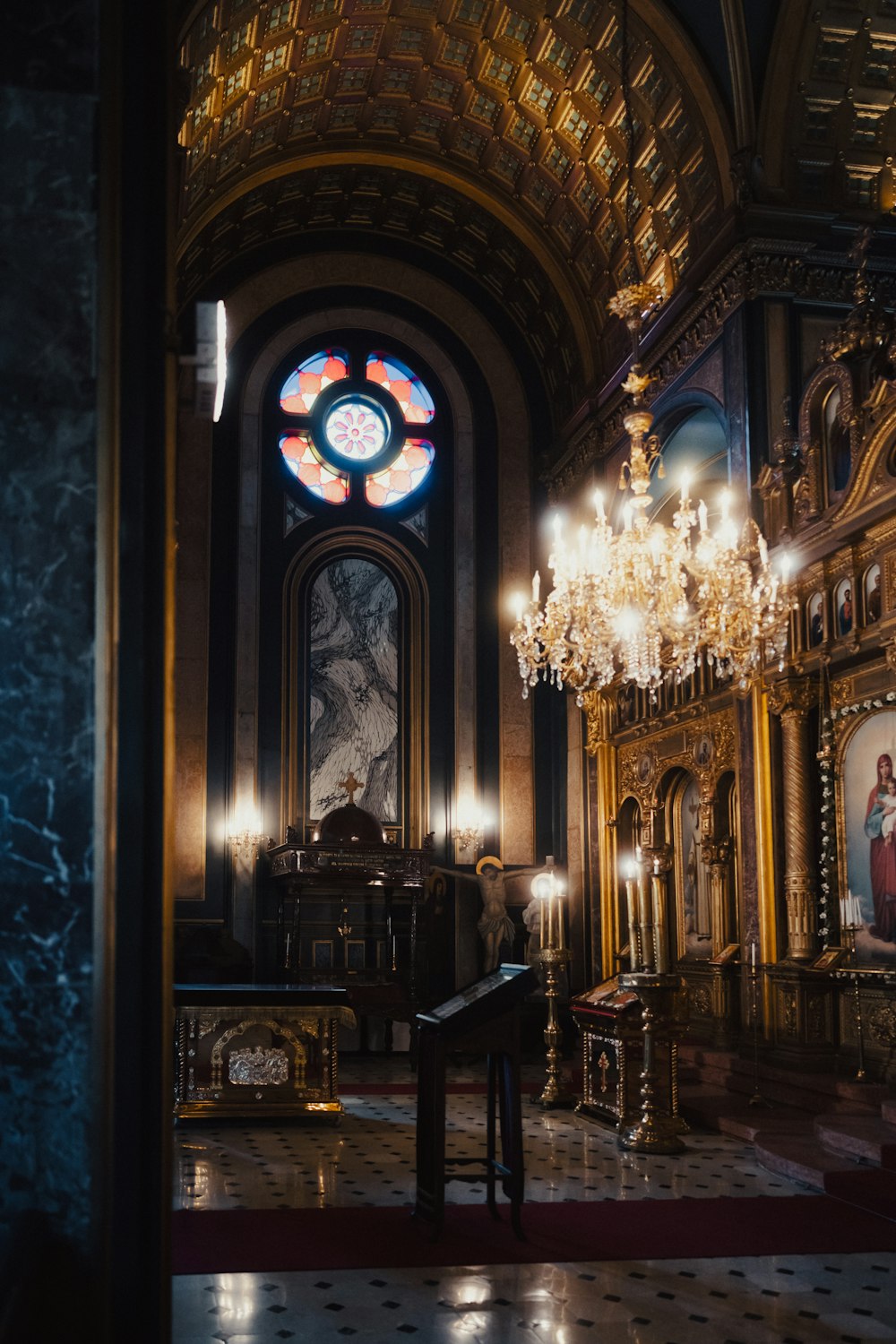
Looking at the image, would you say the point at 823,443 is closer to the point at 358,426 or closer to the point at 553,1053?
the point at 553,1053

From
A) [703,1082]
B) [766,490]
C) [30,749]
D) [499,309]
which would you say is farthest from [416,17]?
[30,749]

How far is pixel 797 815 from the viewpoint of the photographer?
1184cm

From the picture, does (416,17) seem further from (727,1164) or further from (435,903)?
(727,1164)

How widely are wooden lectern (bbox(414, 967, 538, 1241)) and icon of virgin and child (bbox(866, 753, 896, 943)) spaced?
14.6ft

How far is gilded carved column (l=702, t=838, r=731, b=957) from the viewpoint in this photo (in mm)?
13672

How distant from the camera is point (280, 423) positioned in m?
19.3

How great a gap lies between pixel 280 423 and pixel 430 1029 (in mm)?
13389

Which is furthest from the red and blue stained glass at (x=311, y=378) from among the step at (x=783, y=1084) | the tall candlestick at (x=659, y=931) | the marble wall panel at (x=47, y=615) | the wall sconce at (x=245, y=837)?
the marble wall panel at (x=47, y=615)

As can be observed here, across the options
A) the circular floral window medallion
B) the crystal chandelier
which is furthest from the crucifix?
the crystal chandelier

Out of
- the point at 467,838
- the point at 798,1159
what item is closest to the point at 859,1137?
the point at 798,1159

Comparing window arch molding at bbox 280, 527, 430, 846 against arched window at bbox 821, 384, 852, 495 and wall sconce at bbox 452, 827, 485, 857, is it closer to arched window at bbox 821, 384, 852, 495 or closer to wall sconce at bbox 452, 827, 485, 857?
wall sconce at bbox 452, 827, 485, 857

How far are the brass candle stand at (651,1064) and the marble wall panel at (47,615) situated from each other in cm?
739

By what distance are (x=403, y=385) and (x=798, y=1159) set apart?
14.1 meters

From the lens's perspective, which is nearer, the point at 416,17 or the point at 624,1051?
the point at 624,1051
